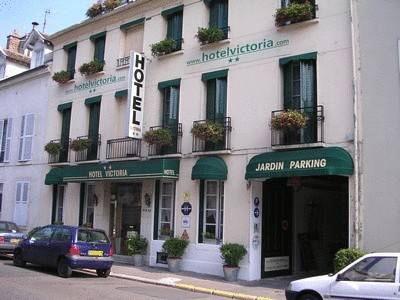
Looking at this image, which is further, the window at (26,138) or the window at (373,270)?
the window at (26,138)

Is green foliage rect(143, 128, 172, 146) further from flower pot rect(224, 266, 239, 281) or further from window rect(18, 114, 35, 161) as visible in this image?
window rect(18, 114, 35, 161)

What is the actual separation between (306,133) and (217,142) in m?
3.17

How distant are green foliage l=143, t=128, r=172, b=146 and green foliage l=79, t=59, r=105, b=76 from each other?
5.09m

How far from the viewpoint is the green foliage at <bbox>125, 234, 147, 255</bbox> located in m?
18.6

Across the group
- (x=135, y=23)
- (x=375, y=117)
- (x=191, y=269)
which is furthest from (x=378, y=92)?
(x=135, y=23)

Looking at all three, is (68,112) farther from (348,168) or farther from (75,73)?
(348,168)

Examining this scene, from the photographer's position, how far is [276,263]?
55.1 feet

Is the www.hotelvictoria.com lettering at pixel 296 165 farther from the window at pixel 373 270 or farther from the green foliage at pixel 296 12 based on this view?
the green foliage at pixel 296 12

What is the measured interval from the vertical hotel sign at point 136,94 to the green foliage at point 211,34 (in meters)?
2.82

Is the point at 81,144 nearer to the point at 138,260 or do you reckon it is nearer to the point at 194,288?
the point at 138,260

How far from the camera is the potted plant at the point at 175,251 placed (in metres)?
17.3

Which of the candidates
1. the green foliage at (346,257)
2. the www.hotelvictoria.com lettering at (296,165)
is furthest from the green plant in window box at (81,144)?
the green foliage at (346,257)

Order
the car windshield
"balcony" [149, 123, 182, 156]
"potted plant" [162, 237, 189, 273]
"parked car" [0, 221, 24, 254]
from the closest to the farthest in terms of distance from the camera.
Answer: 1. the car windshield
2. "potted plant" [162, 237, 189, 273]
3. "balcony" [149, 123, 182, 156]
4. "parked car" [0, 221, 24, 254]

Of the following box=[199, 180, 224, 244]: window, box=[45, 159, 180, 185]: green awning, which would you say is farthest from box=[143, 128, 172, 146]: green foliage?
box=[199, 180, 224, 244]: window
